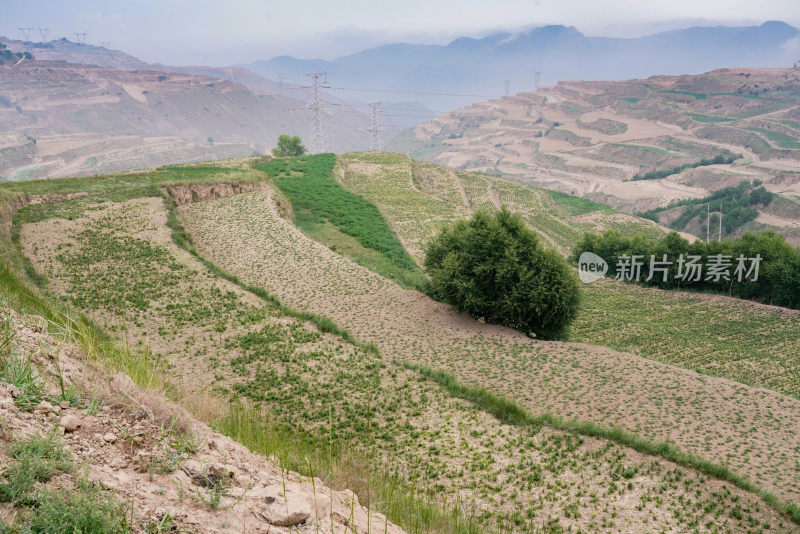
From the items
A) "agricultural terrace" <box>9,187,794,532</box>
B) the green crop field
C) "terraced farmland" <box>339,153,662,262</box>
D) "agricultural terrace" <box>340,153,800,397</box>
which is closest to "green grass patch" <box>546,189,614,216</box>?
"terraced farmland" <box>339,153,662,262</box>

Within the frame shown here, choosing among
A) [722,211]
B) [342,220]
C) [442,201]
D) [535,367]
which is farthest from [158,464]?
[722,211]

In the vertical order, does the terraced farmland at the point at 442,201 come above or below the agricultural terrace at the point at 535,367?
above

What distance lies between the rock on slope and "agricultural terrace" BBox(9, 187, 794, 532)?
1.92 meters

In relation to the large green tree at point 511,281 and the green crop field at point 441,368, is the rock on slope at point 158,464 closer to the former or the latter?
the green crop field at point 441,368

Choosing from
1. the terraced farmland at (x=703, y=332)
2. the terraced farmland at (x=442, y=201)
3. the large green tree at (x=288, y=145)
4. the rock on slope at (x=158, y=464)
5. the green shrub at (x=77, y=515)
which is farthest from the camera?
the large green tree at (x=288, y=145)

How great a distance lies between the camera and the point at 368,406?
6023 millimetres

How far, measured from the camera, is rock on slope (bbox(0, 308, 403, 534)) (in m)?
4.86

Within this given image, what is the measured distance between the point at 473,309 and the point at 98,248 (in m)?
22.8

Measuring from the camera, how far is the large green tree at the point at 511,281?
28.2 metres

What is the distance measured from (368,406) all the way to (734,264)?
50122 millimetres

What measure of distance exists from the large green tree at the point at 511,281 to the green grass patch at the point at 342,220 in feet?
21.4

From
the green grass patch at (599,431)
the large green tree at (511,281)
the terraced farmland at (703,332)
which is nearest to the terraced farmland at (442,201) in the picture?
the large green tree at (511,281)

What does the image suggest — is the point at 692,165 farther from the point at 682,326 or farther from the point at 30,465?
the point at 30,465

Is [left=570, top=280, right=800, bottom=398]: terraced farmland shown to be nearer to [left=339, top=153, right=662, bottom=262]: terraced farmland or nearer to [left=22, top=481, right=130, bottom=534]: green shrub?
[left=339, top=153, right=662, bottom=262]: terraced farmland
